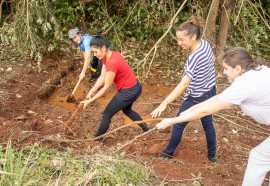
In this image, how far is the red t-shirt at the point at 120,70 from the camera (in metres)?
3.73

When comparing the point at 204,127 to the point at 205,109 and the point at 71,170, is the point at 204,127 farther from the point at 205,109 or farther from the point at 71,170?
the point at 71,170

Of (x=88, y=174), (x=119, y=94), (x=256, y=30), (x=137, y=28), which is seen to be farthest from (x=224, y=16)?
(x=88, y=174)

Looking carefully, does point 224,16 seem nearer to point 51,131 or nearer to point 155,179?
point 51,131

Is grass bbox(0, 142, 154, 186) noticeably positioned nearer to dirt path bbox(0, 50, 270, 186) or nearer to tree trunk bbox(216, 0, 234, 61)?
dirt path bbox(0, 50, 270, 186)

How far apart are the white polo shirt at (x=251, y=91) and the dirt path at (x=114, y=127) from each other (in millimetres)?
1007

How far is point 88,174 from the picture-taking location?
2725mm

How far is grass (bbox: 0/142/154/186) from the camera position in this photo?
2666mm

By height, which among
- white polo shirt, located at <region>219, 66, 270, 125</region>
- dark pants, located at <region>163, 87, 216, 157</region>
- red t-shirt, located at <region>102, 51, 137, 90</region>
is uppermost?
white polo shirt, located at <region>219, 66, 270, 125</region>

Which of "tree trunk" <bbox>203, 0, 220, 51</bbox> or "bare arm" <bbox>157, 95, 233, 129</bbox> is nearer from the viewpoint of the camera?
"bare arm" <bbox>157, 95, 233, 129</bbox>

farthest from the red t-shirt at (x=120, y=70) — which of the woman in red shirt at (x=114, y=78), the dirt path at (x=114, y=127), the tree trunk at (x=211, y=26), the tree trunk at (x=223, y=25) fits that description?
the tree trunk at (x=223, y=25)

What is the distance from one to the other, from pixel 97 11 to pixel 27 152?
4.79 m

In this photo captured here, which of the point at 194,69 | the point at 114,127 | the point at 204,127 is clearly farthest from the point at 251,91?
the point at 114,127

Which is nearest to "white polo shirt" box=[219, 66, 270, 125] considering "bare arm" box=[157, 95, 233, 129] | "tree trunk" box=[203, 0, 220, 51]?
"bare arm" box=[157, 95, 233, 129]

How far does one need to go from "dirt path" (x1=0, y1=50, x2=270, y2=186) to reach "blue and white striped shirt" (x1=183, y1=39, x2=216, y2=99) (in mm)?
814
